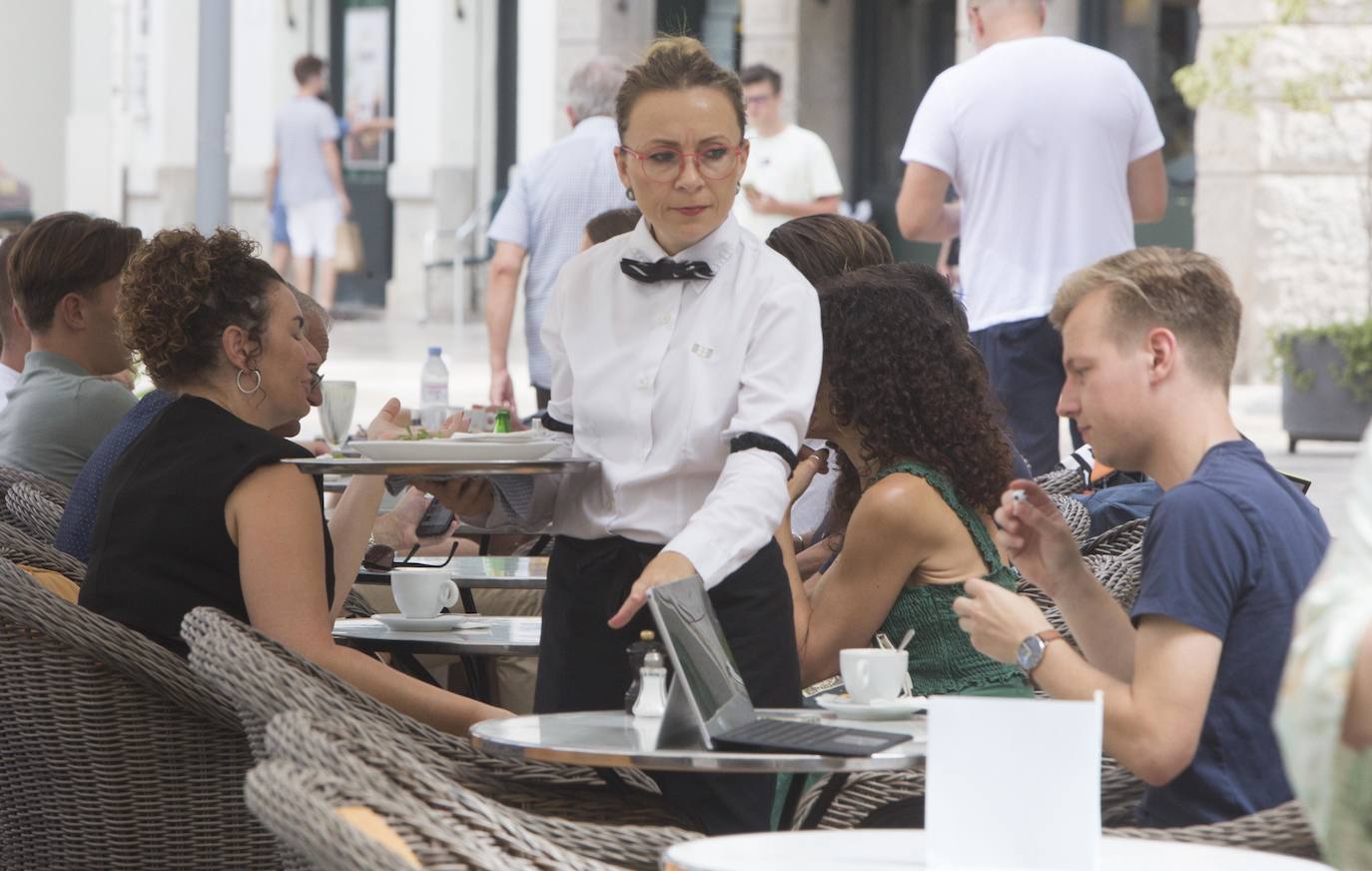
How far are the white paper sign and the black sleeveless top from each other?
1423 millimetres

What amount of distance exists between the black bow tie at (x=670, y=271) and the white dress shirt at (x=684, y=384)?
2cm

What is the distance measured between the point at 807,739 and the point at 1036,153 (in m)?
4.23

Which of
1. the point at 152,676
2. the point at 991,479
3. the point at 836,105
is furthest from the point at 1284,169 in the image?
the point at 152,676

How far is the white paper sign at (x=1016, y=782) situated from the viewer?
186cm

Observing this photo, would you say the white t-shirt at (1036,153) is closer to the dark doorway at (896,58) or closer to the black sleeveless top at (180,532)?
the black sleeveless top at (180,532)

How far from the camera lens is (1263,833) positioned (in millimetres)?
2158

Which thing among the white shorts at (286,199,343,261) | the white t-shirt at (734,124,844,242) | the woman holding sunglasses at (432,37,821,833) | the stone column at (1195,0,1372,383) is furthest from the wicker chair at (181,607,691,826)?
the white shorts at (286,199,343,261)

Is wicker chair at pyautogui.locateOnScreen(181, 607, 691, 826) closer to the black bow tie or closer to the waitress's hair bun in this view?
the black bow tie

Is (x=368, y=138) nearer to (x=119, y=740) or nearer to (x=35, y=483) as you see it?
(x=35, y=483)

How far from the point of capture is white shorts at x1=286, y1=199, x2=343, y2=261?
18625 millimetres

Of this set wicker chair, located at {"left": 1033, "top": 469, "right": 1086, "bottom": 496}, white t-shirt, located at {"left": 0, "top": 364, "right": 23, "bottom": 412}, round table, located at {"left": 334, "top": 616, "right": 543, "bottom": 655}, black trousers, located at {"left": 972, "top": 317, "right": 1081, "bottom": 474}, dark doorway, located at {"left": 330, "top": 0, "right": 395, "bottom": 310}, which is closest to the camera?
round table, located at {"left": 334, "top": 616, "right": 543, "bottom": 655}

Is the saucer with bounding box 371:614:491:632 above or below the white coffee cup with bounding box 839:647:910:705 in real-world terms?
below

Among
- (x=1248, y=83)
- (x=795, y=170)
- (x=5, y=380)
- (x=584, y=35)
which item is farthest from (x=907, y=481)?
(x=584, y=35)

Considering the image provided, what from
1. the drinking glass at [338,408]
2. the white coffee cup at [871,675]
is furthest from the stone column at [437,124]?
the white coffee cup at [871,675]
